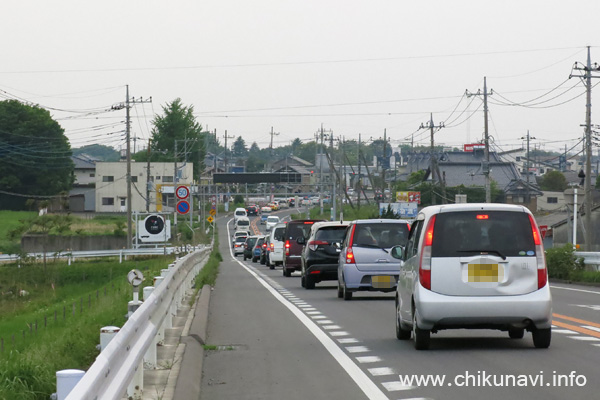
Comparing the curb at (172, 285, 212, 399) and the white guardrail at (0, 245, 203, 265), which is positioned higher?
the curb at (172, 285, 212, 399)

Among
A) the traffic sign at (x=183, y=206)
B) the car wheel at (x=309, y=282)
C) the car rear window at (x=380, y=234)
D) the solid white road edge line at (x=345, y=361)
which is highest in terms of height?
the traffic sign at (x=183, y=206)

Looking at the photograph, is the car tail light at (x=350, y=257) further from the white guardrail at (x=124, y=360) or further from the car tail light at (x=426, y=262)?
the white guardrail at (x=124, y=360)

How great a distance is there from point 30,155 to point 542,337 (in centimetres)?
10274

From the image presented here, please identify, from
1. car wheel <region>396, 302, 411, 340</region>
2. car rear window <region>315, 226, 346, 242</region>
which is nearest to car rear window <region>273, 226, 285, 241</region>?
car rear window <region>315, 226, 346, 242</region>

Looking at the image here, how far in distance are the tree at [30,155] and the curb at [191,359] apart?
9401 centimetres

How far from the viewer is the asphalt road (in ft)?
31.4

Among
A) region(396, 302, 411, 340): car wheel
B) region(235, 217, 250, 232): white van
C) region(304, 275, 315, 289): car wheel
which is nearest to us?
region(396, 302, 411, 340): car wheel

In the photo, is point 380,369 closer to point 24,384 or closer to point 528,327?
point 528,327

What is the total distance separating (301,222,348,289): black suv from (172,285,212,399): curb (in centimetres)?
953

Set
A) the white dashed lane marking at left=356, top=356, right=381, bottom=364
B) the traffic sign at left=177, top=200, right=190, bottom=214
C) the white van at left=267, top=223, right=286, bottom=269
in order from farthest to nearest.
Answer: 1. the white van at left=267, top=223, right=286, bottom=269
2. the traffic sign at left=177, top=200, right=190, bottom=214
3. the white dashed lane marking at left=356, top=356, right=381, bottom=364

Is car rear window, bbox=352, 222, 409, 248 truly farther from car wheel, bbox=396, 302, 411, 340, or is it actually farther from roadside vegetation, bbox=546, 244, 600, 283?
roadside vegetation, bbox=546, 244, 600, 283

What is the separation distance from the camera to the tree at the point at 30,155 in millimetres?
107688

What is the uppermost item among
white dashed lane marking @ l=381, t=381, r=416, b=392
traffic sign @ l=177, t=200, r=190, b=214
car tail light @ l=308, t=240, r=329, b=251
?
traffic sign @ l=177, t=200, r=190, b=214

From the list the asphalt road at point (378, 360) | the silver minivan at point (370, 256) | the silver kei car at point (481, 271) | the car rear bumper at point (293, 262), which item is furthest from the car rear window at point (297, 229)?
the silver kei car at point (481, 271)
